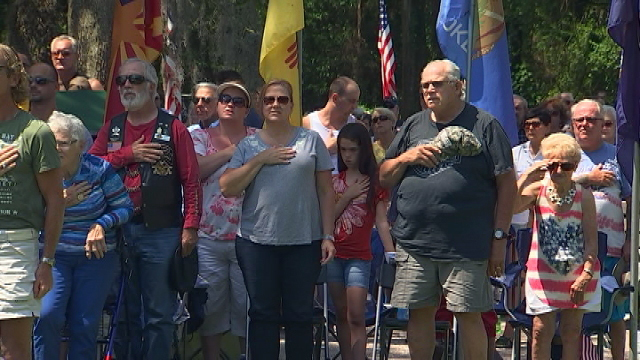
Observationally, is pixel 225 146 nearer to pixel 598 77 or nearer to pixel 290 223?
pixel 290 223

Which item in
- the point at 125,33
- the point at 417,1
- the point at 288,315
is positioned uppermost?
→ the point at 417,1

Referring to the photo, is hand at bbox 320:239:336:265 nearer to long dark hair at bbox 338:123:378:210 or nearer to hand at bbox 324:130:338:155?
long dark hair at bbox 338:123:378:210

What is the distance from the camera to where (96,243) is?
7.43 metres

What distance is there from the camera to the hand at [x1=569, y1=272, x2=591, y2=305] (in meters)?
8.09

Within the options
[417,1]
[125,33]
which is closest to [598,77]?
[417,1]

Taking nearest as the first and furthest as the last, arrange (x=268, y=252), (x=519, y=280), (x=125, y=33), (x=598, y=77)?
1. (x=268, y=252)
2. (x=519, y=280)
3. (x=125, y=33)
4. (x=598, y=77)

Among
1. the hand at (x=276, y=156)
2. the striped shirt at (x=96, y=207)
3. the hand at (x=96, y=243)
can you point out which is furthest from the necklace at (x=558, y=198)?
the hand at (x=96, y=243)

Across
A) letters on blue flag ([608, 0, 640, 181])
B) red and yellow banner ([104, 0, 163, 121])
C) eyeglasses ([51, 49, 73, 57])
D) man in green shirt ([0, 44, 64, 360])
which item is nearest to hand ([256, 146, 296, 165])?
man in green shirt ([0, 44, 64, 360])

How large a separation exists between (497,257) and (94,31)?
7.97m

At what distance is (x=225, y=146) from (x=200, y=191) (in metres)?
0.84

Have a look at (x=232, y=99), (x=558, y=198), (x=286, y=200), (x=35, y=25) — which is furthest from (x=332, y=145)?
(x=35, y=25)

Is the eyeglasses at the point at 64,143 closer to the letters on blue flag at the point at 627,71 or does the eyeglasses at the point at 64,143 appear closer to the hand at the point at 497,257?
the hand at the point at 497,257

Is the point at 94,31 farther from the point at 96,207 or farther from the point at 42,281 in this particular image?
the point at 42,281

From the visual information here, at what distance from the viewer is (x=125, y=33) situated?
10945 mm
